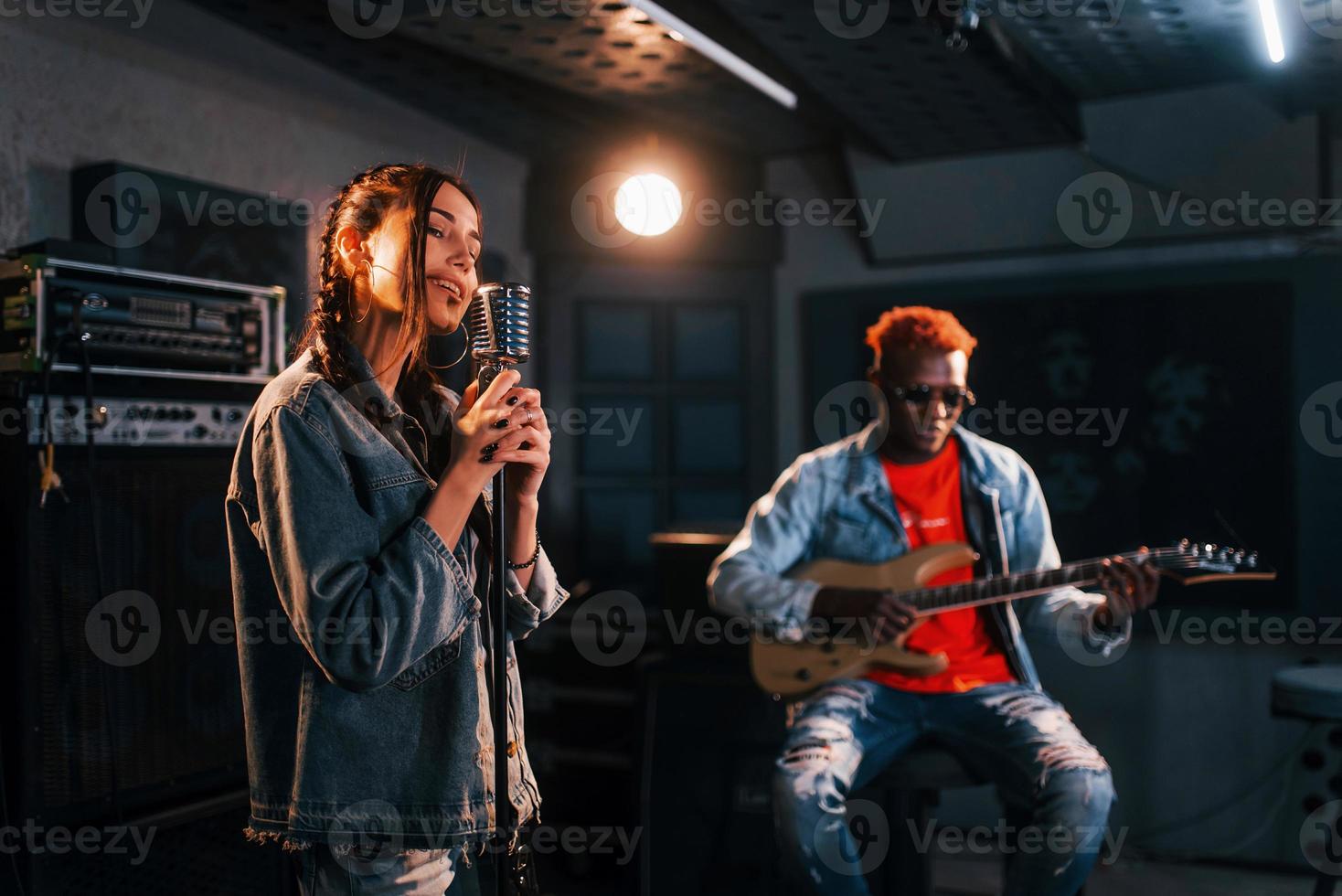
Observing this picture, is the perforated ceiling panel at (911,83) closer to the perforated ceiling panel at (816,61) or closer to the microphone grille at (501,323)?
the perforated ceiling panel at (816,61)

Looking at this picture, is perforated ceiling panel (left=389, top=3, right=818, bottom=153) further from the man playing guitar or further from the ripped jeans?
the ripped jeans

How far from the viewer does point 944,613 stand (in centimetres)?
279

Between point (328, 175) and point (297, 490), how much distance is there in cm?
280

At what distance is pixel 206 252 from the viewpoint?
2.83m

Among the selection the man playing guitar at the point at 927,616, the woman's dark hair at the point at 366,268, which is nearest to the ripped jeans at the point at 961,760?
the man playing guitar at the point at 927,616

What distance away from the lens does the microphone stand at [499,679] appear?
1.24m

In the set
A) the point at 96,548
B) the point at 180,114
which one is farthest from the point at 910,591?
the point at 180,114

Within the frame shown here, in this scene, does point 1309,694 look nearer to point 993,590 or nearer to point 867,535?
point 993,590

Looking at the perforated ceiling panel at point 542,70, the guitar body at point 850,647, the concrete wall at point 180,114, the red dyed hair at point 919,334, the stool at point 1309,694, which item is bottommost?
the stool at point 1309,694

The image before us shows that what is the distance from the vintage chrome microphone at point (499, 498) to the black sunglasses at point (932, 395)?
1715mm

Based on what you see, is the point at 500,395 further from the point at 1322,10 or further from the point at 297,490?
the point at 1322,10

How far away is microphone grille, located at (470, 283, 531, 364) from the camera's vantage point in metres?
1.29

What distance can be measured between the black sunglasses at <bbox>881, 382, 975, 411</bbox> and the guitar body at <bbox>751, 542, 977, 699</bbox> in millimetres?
379

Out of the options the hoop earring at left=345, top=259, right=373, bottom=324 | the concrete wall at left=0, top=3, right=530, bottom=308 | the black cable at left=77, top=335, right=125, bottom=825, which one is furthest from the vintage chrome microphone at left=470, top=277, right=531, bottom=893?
the concrete wall at left=0, top=3, right=530, bottom=308
